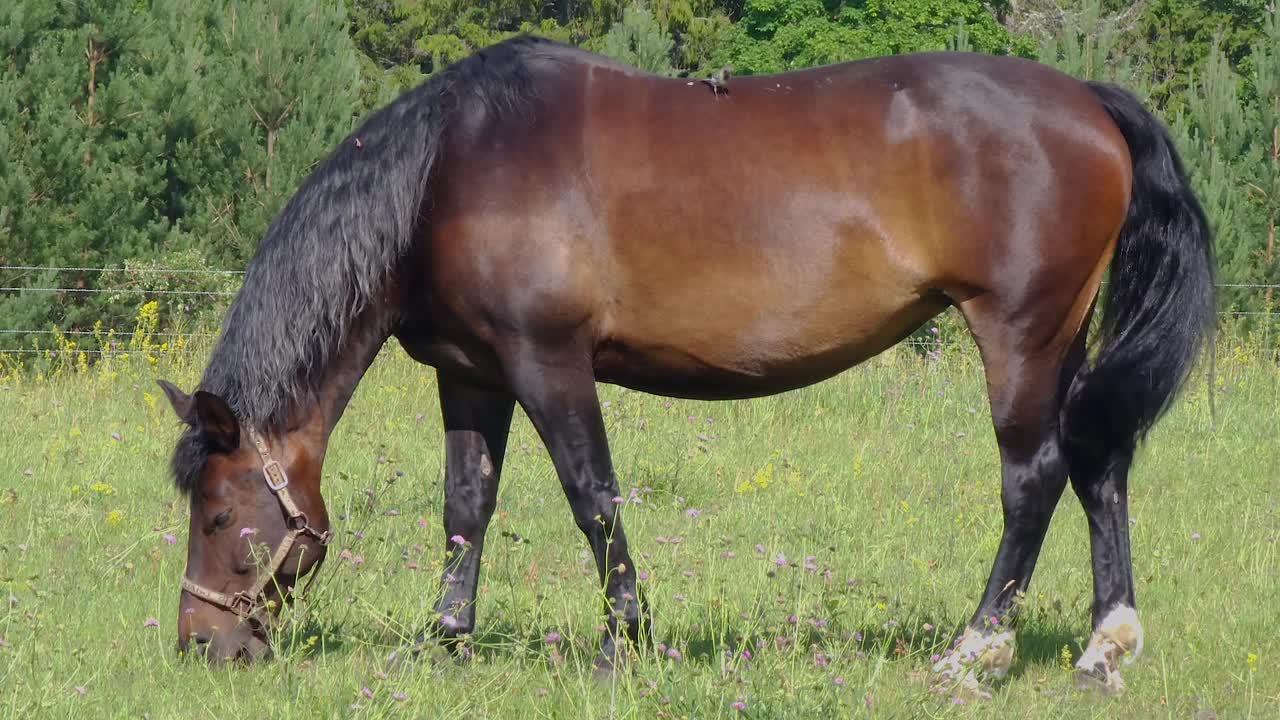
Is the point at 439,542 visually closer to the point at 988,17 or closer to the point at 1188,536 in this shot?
the point at 1188,536

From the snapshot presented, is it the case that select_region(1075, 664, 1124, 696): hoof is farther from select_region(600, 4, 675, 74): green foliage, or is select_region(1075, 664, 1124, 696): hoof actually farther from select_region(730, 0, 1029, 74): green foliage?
select_region(730, 0, 1029, 74): green foliage

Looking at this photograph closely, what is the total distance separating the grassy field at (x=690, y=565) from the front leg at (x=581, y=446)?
0.24 meters

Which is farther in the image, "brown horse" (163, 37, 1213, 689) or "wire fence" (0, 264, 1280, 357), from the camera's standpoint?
"wire fence" (0, 264, 1280, 357)

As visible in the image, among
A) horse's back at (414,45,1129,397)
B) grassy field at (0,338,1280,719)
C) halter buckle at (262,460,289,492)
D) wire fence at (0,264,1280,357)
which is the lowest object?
wire fence at (0,264,1280,357)

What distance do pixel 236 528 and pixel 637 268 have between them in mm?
1530

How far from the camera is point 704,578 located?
17.6 feet

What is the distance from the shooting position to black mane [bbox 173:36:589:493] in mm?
4238

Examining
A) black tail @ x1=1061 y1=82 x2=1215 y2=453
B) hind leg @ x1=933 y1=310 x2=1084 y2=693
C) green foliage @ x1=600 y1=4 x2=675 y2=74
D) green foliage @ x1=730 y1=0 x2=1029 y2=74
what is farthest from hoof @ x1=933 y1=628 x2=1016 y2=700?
green foliage @ x1=730 y1=0 x2=1029 y2=74

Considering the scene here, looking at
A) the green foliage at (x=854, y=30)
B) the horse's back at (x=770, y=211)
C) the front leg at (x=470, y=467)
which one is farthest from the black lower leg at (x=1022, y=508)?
the green foliage at (x=854, y=30)

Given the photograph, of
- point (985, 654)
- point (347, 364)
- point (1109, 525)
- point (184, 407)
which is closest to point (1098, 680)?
point (985, 654)

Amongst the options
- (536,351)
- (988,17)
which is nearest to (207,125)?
(536,351)

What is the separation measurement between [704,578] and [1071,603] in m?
1.45

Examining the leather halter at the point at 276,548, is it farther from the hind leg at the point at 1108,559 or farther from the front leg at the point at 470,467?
the hind leg at the point at 1108,559

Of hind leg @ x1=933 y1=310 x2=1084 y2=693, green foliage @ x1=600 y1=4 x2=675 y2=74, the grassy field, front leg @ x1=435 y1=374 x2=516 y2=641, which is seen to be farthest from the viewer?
green foliage @ x1=600 y1=4 x2=675 y2=74
